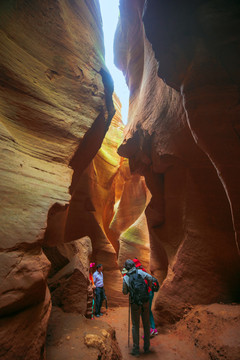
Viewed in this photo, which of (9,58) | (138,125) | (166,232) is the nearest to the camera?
(9,58)

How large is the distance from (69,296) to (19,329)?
2.37 meters

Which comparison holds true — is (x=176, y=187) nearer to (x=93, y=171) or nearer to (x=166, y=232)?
(x=166, y=232)

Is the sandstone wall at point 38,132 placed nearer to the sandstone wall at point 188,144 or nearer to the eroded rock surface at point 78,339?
the eroded rock surface at point 78,339

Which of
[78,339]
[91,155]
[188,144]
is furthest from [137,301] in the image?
[91,155]

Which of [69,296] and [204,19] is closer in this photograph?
[204,19]

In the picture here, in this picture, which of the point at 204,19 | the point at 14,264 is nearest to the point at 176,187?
the point at 204,19

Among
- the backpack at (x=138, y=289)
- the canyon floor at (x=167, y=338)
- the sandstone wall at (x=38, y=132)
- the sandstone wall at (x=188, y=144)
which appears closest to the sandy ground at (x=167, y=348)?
the canyon floor at (x=167, y=338)

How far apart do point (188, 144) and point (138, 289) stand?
3.83 m

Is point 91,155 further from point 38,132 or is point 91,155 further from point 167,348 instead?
point 167,348

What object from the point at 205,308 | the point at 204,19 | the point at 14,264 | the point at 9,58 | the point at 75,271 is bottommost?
the point at 205,308

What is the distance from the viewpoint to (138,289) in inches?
160

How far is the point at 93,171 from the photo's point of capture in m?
11.5

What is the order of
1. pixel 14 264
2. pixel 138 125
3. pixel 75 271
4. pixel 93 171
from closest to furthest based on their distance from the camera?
pixel 14 264
pixel 75 271
pixel 138 125
pixel 93 171

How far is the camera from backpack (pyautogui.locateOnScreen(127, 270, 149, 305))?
4000 mm
